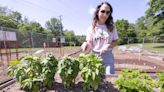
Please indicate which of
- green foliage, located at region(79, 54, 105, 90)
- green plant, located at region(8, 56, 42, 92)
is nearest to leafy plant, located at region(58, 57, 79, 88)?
green foliage, located at region(79, 54, 105, 90)

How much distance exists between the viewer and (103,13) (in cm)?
236

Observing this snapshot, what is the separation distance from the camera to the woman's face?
7.64 ft

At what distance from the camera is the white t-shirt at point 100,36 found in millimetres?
2322

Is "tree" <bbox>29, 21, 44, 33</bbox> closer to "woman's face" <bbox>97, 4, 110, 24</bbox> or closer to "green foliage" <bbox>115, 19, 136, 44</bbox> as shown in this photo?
"green foliage" <bbox>115, 19, 136, 44</bbox>

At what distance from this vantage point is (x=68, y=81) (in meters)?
1.94

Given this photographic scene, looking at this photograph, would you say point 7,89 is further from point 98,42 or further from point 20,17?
point 20,17

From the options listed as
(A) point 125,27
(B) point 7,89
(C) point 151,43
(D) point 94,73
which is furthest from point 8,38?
(A) point 125,27

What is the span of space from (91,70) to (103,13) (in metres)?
0.88

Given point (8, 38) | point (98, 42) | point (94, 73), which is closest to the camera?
point (94, 73)

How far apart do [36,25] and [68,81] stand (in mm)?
62010

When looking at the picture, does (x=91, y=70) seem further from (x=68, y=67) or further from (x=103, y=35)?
(x=103, y=35)

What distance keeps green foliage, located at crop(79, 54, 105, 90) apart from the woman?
402 millimetres

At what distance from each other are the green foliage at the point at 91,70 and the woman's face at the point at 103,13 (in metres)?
0.70

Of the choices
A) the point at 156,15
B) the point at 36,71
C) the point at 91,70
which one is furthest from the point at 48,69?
the point at 156,15
